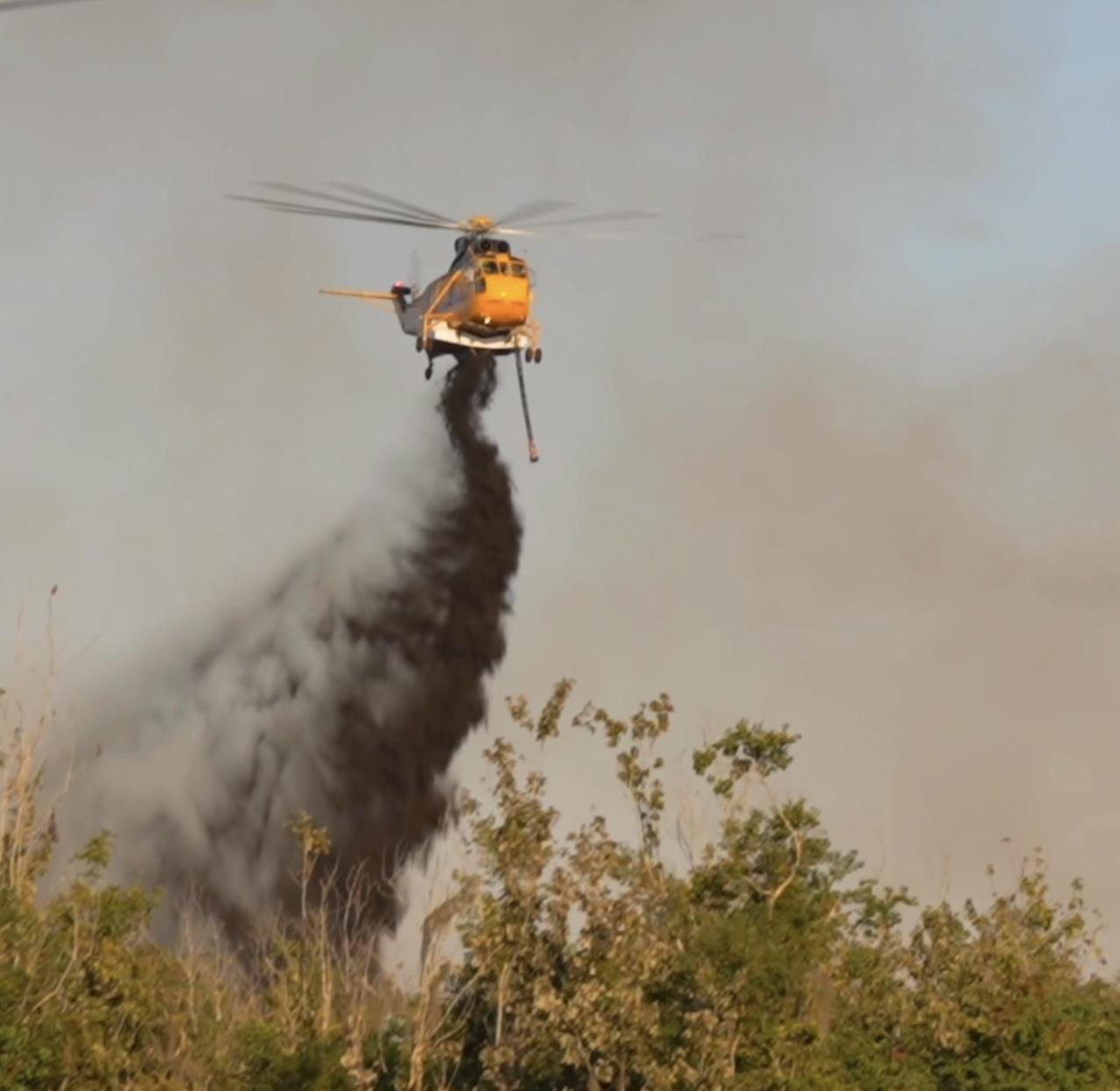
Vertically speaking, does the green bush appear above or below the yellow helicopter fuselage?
below

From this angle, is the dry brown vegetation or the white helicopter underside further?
the white helicopter underside

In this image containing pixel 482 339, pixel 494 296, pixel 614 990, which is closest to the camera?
pixel 614 990

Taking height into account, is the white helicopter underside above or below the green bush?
above

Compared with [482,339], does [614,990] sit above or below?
below

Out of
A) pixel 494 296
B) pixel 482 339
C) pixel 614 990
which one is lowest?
pixel 614 990

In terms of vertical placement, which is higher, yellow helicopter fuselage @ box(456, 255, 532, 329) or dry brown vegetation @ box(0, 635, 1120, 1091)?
yellow helicopter fuselage @ box(456, 255, 532, 329)

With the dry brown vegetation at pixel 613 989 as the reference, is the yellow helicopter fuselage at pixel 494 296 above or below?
above

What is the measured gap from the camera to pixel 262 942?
58906 mm

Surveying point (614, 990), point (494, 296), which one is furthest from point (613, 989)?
point (494, 296)

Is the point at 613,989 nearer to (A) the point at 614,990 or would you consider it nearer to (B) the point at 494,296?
(A) the point at 614,990

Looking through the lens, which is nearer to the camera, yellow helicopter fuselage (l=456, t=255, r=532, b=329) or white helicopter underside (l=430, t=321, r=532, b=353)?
yellow helicopter fuselage (l=456, t=255, r=532, b=329)

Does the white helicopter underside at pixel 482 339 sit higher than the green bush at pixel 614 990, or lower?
higher

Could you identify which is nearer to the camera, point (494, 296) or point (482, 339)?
point (494, 296)

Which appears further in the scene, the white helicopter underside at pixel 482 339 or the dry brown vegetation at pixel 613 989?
the white helicopter underside at pixel 482 339
